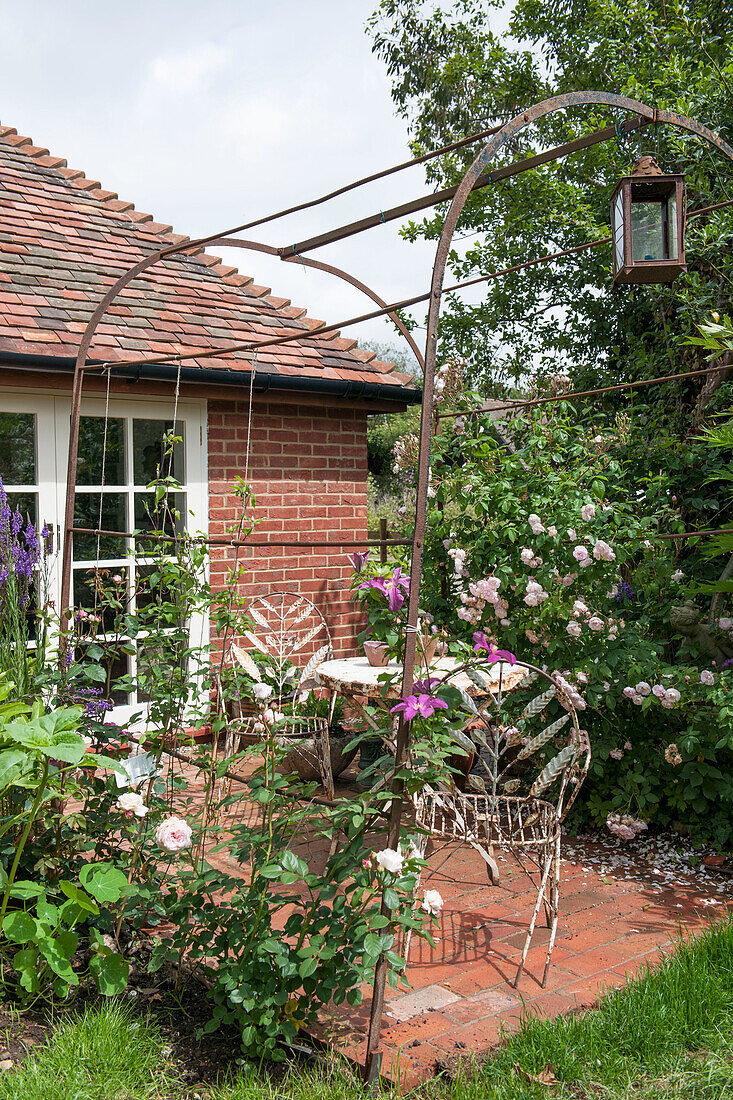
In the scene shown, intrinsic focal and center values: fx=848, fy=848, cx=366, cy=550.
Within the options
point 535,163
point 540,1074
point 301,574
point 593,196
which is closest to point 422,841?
point 540,1074

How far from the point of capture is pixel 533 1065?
2355 millimetres

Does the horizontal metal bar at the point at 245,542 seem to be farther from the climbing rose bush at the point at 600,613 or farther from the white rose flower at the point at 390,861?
the climbing rose bush at the point at 600,613

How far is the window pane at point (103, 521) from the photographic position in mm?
5422

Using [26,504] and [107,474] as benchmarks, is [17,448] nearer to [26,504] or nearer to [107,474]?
[26,504]

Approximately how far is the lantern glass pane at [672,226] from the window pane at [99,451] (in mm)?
3717

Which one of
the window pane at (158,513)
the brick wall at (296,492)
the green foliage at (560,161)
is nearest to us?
the window pane at (158,513)

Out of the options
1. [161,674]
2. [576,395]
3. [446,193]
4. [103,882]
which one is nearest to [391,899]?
[103,882]

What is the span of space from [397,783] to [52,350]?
143 inches

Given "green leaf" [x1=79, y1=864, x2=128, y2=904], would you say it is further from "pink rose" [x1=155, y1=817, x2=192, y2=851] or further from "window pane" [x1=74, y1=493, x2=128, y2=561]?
"window pane" [x1=74, y1=493, x2=128, y2=561]

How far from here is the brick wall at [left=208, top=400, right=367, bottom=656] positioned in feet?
19.9

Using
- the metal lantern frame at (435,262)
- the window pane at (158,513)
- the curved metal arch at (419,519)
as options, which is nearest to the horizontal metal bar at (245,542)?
the metal lantern frame at (435,262)

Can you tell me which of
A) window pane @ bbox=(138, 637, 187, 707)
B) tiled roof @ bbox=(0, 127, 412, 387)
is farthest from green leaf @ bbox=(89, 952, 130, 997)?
tiled roof @ bbox=(0, 127, 412, 387)

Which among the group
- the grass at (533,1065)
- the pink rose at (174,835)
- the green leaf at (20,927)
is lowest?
the grass at (533,1065)

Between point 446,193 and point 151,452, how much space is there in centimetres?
331
